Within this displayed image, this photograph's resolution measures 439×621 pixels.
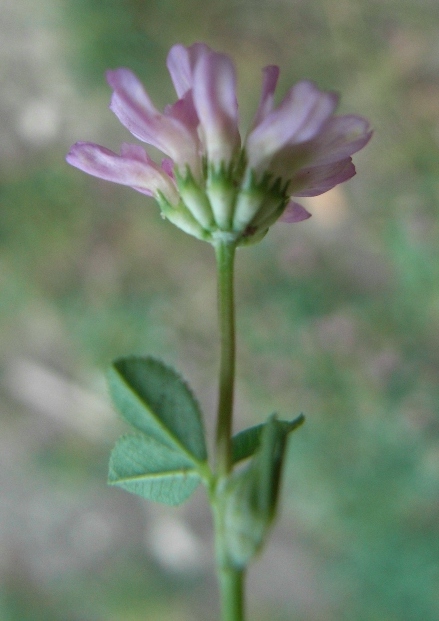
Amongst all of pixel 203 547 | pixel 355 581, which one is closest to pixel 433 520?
pixel 355 581

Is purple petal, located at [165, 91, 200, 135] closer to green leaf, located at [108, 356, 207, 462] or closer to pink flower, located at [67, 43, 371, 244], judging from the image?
pink flower, located at [67, 43, 371, 244]

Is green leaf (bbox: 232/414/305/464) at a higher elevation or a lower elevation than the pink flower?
lower

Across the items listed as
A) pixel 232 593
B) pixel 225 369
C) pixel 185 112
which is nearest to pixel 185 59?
pixel 185 112

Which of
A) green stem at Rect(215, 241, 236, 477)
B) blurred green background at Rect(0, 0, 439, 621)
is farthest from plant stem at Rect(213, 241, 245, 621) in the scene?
blurred green background at Rect(0, 0, 439, 621)

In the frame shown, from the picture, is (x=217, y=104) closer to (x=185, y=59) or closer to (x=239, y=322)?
(x=185, y=59)

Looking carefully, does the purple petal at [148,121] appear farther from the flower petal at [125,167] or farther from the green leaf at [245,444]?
the green leaf at [245,444]

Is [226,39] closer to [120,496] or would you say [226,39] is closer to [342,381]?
[342,381]

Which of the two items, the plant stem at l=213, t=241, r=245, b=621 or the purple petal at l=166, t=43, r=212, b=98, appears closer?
the plant stem at l=213, t=241, r=245, b=621
